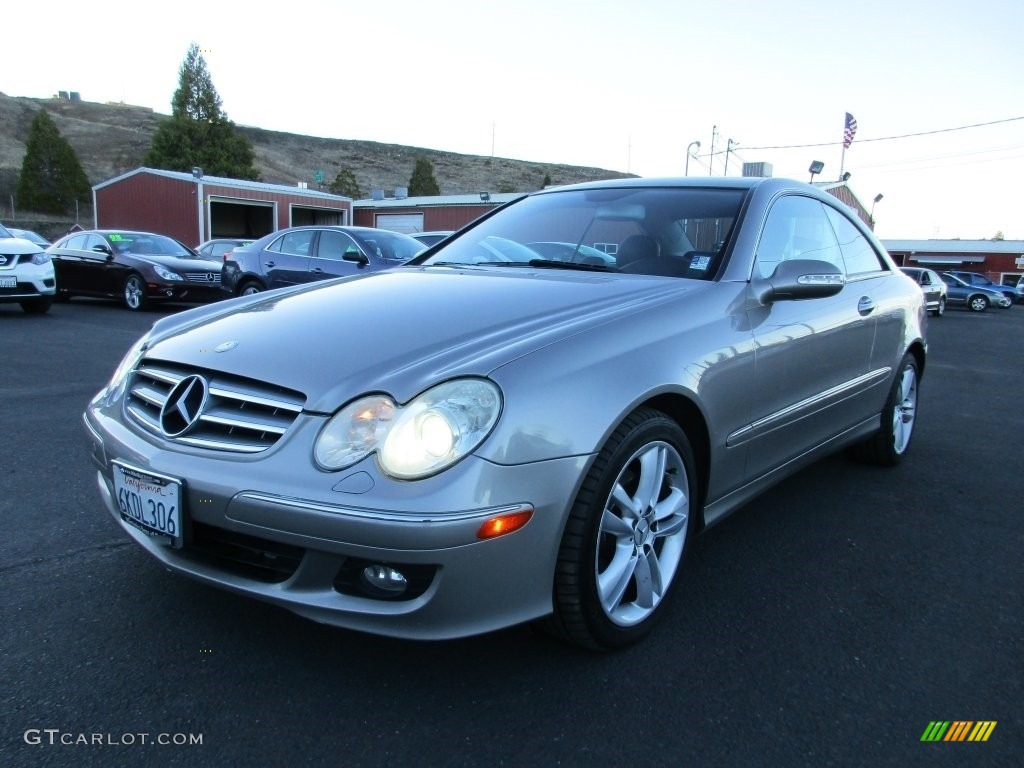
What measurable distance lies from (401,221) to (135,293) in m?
23.6

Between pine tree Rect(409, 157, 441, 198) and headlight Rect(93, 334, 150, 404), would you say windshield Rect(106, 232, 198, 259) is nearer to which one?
headlight Rect(93, 334, 150, 404)

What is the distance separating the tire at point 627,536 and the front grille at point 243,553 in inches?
27.1

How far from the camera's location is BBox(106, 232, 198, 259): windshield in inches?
496

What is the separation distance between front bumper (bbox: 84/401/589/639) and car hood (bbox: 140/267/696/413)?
0.21 meters

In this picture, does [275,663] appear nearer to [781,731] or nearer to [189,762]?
[189,762]

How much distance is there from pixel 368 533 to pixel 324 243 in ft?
30.6

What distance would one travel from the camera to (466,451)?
1806 mm

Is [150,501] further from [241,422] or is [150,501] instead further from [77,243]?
[77,243]

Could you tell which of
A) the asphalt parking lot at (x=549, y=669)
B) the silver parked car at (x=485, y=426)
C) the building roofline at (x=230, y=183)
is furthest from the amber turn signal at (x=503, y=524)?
the building roofline at (x=230, y=183)

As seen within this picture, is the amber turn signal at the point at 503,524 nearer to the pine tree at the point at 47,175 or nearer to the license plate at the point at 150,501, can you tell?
the license plate at the point at 150,501

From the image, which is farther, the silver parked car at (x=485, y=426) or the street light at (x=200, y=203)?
the street light at (x=200, y=203)

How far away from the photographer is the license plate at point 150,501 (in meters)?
1.96

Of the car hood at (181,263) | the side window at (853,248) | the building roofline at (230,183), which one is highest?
the building roofline at (230,183)

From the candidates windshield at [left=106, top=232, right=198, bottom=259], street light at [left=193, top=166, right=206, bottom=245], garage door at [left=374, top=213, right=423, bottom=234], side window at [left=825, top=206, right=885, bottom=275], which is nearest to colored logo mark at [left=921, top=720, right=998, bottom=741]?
side window at [left=825, top=206, right=885, bottom=275]
